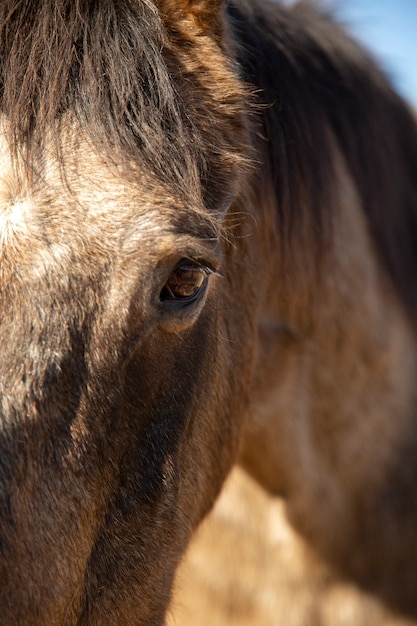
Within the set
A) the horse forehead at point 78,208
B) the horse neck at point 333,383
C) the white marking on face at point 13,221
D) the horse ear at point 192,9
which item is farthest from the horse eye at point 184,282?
the horse neck at point 333,383

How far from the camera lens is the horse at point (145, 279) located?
51.8 inches

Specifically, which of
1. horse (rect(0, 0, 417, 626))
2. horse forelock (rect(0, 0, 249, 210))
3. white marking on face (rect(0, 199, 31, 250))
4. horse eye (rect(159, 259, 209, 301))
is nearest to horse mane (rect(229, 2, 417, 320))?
horse (rect(0, 0, 417, 626))

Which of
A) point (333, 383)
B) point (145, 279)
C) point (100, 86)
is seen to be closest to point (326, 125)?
point (333, 383)

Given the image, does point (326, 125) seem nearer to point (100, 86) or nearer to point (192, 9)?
point (192, 9)

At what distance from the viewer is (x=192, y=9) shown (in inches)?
68.4

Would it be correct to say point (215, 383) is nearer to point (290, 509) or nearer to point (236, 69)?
point (236, 69)

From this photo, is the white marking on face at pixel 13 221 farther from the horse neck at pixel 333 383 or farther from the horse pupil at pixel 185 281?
the horse neck at pixel 333 383

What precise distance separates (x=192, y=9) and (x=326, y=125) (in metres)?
0.93

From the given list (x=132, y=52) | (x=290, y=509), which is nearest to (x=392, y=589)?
(x=290, y=509)

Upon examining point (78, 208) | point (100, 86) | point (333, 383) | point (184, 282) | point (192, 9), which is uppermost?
point (192, 9)

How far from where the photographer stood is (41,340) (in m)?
1.31

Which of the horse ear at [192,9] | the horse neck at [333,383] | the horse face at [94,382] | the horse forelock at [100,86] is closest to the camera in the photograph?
the horse face at [94,382]

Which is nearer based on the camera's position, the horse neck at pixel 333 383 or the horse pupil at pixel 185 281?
the horse pupil at pixel 185 281

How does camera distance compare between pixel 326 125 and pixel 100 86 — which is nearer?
pixel 100 86
